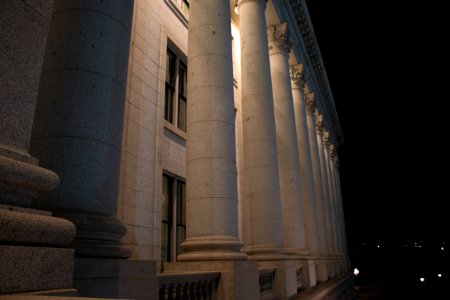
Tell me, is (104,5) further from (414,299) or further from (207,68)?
(414,299)

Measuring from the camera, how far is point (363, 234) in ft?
465

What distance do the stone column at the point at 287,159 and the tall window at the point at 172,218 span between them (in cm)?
758

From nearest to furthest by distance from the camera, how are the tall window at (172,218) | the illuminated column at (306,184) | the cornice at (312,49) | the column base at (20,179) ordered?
the column base at (20,179)
the tall window at (172,218)
the illuminated column at (306,184)
the cornice at (312,49)

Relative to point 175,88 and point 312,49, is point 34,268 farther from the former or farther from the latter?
point 312,49

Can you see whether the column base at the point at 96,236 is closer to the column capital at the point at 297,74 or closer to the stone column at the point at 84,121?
the stone column at the point at 84,121

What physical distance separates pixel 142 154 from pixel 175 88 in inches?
263

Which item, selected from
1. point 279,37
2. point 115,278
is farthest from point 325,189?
point 115,278

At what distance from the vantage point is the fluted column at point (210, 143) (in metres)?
12.0

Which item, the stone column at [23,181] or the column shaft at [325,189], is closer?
the stone column at [23,181]

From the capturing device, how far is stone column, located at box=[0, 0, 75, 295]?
4.07 m

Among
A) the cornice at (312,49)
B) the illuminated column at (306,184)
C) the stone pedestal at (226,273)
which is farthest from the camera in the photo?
the cornice at (312,49)

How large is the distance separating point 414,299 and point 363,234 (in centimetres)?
7404

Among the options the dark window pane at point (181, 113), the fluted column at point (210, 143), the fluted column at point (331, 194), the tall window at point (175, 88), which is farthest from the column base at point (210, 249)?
the fluted column at point (331, 194)

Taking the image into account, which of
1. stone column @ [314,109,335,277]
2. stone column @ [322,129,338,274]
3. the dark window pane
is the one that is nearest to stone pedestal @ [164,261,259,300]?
the dark window pane
